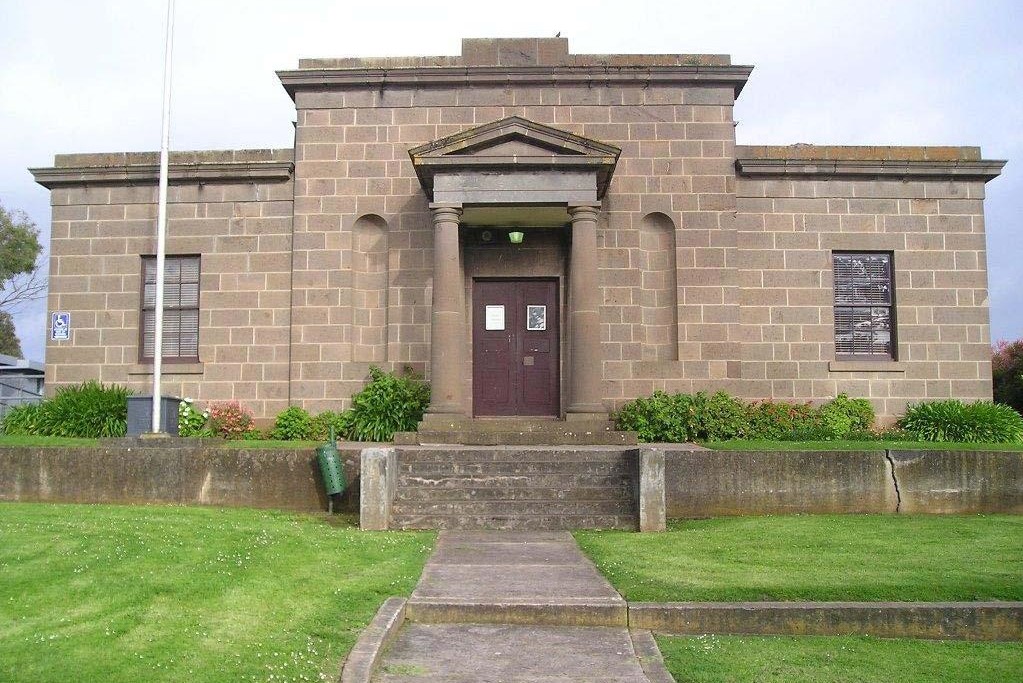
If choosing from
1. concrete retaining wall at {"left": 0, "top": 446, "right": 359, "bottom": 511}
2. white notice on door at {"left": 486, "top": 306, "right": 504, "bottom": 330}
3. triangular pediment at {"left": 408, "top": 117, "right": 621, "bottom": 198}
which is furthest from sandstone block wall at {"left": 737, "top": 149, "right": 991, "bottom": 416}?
concrete retaining wall at {"left": 0, "top": 446, "right": 359, "bottom": 511}

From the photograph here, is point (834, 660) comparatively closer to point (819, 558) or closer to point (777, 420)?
point (819, 558)

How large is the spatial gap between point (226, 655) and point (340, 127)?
13.3 m

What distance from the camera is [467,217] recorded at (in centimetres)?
1652

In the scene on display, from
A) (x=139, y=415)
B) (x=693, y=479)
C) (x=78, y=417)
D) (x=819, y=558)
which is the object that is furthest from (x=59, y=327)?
(x=819, y=558)

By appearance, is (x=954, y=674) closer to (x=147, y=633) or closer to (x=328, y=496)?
(x=147, y=633)

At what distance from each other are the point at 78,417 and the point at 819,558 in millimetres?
12734

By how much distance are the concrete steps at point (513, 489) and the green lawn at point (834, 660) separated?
4872mm

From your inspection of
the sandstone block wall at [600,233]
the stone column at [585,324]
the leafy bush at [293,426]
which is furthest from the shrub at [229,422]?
the stone column at [585,324]

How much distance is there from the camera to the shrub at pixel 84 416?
16.1 metres

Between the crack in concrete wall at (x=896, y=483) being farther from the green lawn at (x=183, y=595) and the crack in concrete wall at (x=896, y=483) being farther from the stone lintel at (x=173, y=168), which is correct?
the stone lintel at (x=173, y=168)

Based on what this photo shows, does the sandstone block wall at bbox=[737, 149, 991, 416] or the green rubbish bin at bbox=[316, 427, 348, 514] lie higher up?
the sandstone block wall at bbox=[737, 149, 991, 416]

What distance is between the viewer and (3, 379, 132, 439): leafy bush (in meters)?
16.2

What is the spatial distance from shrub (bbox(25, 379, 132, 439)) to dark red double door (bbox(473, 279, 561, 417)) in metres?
6.24

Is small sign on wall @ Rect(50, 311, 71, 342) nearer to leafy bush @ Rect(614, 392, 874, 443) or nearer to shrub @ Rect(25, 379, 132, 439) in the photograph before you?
shrub @ Rect(25, 379, 132, 439)
